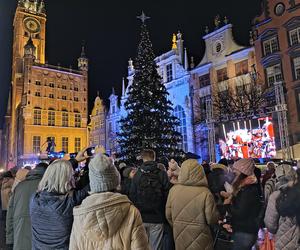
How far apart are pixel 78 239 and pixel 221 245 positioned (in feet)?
15.4

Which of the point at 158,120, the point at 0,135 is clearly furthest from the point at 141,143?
the point at 0,135

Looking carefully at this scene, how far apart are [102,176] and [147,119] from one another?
14521mm

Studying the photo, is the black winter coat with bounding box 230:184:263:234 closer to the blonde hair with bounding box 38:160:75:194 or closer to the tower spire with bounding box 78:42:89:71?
the blonde hair with bounding box 38:160:75:194

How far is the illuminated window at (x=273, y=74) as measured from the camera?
2177cm

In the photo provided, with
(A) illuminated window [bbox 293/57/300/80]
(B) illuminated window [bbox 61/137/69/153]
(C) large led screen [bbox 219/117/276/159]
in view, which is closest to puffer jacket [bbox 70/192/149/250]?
(C) large led screen [bbox 219/117/276/159]

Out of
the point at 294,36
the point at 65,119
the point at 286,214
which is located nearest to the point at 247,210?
the point at 286,214

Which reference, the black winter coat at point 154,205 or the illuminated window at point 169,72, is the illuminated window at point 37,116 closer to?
the illuminated window at point 169,72

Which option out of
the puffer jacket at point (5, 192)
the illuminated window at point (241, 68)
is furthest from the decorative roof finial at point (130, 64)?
the puffer jacket at point (5, 192)

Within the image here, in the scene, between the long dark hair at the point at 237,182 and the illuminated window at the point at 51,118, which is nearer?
the long dark hair at the point at 237,182

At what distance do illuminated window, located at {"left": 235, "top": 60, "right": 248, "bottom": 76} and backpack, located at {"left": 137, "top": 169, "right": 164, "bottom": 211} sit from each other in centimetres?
2254

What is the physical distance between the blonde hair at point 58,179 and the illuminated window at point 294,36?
73.1ft

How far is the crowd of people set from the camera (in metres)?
2.15

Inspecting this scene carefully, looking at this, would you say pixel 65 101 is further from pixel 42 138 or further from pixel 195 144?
pixel 195 144

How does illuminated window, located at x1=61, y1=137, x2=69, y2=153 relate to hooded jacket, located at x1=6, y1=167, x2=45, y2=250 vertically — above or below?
above
